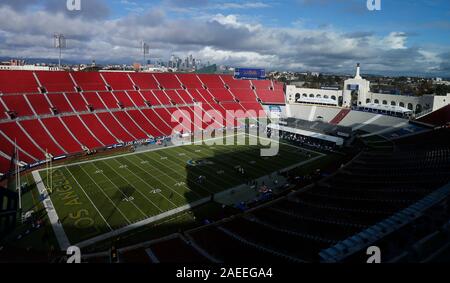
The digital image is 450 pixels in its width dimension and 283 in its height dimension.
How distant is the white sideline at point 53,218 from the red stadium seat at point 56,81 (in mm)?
18769

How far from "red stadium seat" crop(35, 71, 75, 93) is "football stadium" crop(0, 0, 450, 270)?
0.71 feet

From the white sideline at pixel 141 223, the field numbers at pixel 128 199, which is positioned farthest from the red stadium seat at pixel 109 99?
the white sideline at pixel 141 223

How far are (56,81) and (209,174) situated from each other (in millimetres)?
26561

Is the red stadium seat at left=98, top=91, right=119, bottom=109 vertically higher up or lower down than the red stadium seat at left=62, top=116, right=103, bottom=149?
higher up

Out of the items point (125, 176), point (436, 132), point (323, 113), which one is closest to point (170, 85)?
point (323, 113)

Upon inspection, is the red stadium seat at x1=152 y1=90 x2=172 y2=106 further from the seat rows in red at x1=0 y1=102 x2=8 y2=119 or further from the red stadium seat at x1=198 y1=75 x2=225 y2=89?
the seat rows in red at x1=0 y1=102 x2=8 y2=119

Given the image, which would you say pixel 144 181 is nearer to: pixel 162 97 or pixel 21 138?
pixel 21 138

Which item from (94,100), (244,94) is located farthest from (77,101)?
(244,94)

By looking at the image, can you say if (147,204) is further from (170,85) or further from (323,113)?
(323,113)

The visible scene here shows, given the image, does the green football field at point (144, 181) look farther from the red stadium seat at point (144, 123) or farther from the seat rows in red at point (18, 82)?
the seat rows in red at point (18, 82)

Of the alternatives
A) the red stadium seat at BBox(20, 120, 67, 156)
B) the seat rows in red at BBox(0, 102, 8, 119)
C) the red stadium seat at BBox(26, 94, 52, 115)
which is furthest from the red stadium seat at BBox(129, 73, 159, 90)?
the seat rows in red at BBox(0, 102, 8, 119)
